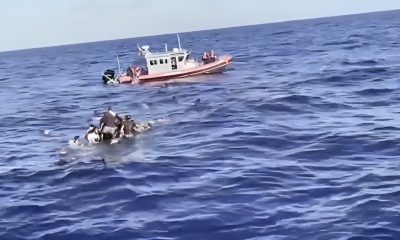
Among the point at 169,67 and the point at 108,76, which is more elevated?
the point at 169,67

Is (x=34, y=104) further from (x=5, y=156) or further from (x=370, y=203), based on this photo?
(x=370, y=203)

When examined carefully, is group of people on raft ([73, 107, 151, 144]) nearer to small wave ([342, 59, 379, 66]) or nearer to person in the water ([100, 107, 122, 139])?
person in the water ([100, 107, 122, 139])

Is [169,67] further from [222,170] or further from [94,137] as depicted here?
[222,170]

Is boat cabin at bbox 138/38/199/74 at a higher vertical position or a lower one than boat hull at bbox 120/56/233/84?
higher

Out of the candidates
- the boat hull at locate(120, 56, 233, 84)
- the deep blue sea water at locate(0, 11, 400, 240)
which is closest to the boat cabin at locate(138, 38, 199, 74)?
the boat hull at locate(120, 56, 233, 84)

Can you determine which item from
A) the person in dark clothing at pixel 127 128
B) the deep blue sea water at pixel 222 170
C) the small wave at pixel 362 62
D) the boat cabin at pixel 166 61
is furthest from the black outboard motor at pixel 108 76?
the person in dark clothing at pixel 127 128

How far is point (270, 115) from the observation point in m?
31.5

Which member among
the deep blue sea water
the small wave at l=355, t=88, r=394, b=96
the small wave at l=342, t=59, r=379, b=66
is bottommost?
the small wave at l=342, t=59, r=379, b=66

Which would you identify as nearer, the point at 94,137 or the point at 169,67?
the point at 94,137

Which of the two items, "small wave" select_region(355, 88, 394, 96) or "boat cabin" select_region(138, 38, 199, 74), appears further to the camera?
"boat cabin" select_region(138, 38, 199, 74)

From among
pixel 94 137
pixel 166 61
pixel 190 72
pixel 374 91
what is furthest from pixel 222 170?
pixel 166 61

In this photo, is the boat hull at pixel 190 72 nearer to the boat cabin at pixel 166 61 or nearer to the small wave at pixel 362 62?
the boat cabin at pixel 166 61

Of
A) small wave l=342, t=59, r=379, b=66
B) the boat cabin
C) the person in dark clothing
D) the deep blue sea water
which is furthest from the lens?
small wave l=342, t=59, r=379, b=66

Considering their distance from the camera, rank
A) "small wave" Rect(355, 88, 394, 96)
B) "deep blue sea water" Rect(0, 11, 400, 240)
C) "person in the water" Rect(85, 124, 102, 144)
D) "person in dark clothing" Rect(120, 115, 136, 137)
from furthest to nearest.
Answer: "small wave" Rect(355, 88, 394, 96), "person in dark clothing" Rect(120, 115, 136, 137), "person in the water" Rect(85, 124, 102, 144), "deep blue sea water" Rect(0, 11, 400, 240)
